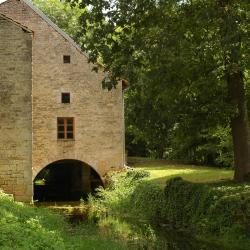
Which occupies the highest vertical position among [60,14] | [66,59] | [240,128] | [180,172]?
[60,14]

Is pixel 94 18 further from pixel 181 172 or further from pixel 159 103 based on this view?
pixel 181 172

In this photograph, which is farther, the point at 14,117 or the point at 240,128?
the point at 14,117

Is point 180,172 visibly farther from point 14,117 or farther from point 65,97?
→ point 14,117

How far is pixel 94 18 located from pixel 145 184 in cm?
865

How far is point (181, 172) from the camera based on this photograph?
27562mm

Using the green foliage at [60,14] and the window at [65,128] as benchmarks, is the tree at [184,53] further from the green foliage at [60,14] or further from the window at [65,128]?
the green foliage at [60,14]

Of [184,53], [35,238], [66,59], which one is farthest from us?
[66,59]

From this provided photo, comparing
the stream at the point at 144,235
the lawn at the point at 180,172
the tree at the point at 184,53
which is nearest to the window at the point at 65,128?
the lawn at the point at 180,172

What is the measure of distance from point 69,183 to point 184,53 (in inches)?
985

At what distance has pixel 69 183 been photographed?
37594 millimetres

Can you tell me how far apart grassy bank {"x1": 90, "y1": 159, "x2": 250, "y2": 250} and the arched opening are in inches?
253

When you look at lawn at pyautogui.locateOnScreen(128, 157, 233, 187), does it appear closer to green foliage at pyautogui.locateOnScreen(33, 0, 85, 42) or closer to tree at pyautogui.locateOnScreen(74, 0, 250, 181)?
tree at pyautogui.locateOnScreen(74, 0, 250, 181)

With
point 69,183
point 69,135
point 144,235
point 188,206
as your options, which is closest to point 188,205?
point 188,206

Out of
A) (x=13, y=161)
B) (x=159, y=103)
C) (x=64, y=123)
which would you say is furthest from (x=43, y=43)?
(x=159, y=103)
